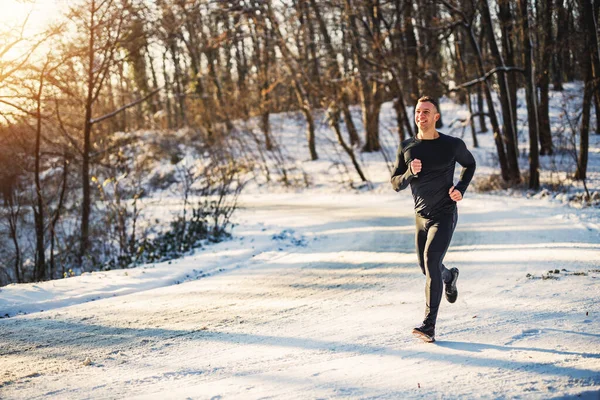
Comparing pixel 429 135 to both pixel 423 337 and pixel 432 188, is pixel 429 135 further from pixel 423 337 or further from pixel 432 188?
pixel 423 337

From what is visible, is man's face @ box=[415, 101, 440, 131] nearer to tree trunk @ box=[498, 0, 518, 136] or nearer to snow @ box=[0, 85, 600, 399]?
snow @ box=[0, 85, 600, 399]

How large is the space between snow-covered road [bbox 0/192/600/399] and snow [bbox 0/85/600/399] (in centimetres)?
2

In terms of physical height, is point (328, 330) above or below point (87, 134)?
below

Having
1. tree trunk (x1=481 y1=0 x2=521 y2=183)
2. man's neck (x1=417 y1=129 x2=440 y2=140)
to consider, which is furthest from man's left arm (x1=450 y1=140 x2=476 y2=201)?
tree trunk (x1=481 y1=0 x2=521 y2=183)

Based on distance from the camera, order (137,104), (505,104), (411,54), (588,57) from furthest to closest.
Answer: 1. (411,54)
2. (137,104)
3. (505,104)
4. (588,57)

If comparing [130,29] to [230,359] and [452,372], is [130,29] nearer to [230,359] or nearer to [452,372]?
[230,359]

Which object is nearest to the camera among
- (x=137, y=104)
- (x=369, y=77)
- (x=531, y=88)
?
(x=531, y=88)

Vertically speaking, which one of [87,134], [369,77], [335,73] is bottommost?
[87,134]

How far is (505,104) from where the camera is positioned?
15.9 m

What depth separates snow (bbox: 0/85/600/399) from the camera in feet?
12.0

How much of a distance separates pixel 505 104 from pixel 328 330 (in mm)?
13394

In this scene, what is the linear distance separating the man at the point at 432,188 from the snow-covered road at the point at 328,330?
1.29 feet

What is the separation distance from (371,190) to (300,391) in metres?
16.2

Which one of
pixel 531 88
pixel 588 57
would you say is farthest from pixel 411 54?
pixel 588 57
